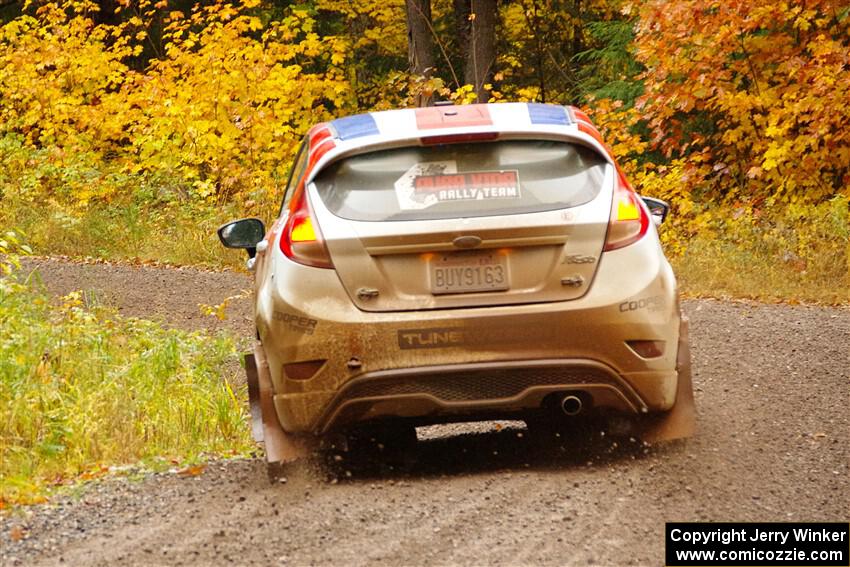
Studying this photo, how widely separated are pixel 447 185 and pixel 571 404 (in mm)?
1119

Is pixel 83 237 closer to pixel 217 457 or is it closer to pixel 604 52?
pixel 604 52

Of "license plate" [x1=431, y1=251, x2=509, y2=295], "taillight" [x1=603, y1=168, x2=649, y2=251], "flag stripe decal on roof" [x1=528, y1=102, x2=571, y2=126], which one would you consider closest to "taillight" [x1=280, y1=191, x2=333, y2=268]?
"license plate" [x1=431, y1=251, x2=509, y2=295]

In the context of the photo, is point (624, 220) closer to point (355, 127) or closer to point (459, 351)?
point (459, 351)

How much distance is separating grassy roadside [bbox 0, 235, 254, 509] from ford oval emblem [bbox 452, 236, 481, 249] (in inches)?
75.8

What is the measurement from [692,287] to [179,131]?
9.53 m

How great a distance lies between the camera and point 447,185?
20.2 ft

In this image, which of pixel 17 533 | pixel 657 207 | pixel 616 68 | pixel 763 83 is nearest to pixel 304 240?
pixel 17 533

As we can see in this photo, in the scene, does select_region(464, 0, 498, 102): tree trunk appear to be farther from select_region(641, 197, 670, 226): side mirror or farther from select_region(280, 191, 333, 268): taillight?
select_region(280, 191, 333, 268): taillight

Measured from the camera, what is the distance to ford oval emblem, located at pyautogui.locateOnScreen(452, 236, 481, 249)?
5973 mm

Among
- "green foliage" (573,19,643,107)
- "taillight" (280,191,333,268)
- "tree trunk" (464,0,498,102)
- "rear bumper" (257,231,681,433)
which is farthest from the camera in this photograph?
"tree trunk" (464,0,498,102)

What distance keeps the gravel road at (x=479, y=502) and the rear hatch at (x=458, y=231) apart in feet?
2.85

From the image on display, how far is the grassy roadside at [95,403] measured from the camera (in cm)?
702

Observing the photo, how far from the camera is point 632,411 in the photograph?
6.25 metres

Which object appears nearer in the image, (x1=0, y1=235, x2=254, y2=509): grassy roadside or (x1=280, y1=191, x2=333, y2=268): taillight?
(x1=280, y1=191, x2=333, y2=268): taillight
